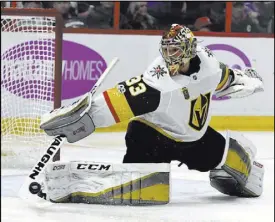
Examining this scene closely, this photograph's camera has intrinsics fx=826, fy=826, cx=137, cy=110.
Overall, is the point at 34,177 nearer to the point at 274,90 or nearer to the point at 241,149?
the point at 241,149

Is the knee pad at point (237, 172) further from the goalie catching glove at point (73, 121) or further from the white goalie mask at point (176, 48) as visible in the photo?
the goalie catching glove at point (73, 121)

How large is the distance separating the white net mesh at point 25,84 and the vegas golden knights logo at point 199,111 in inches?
39.8

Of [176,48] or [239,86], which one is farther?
[239,86]

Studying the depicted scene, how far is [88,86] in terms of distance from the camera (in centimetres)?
612

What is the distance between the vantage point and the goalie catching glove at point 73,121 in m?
3.15

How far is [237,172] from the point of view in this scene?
3.57 meters

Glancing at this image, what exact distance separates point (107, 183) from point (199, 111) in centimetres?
48

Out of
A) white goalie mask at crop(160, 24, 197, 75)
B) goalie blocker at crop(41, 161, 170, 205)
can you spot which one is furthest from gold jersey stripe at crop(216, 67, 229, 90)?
goalie blocker at crop(41, 161, 170, 205)

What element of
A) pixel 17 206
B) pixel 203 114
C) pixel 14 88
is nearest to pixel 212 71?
pixel 203 114

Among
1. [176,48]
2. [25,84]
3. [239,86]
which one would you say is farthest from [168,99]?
[25,84]

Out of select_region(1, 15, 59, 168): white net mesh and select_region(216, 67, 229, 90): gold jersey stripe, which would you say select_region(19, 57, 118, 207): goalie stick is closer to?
select_region(216, 67, 229, 90): gold jersey stripe

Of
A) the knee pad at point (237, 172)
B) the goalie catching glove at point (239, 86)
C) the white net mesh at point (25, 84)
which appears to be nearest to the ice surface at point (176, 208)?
the knee pad at point (237, 172)

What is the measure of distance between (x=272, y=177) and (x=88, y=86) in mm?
2132

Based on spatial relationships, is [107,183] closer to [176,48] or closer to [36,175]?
[36,175]
